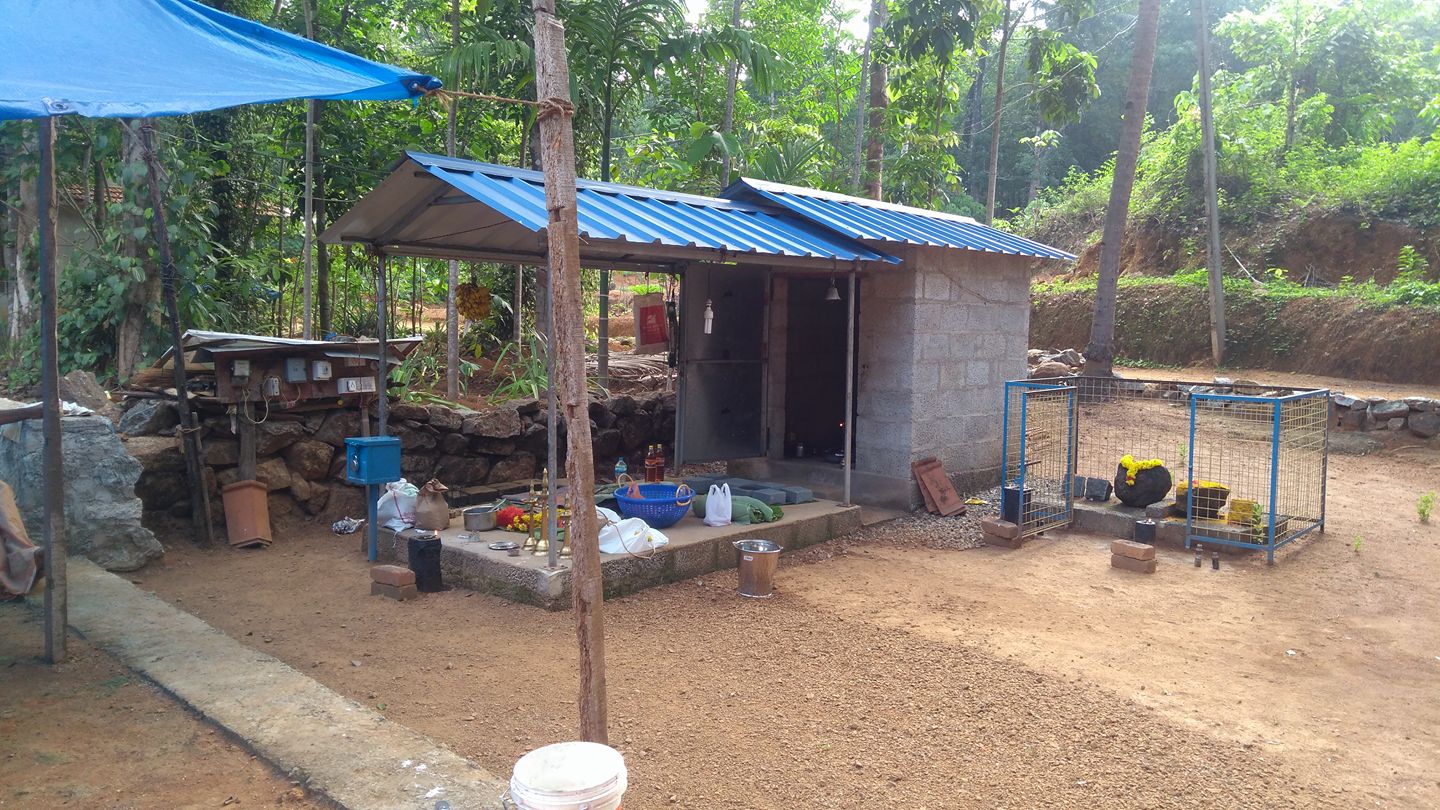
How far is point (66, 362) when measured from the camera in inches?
342

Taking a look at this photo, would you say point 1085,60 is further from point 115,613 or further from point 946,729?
point 115,613

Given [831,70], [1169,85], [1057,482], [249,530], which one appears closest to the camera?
[249,530]

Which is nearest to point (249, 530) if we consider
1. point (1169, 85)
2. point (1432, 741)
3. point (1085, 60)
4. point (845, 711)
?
point (845, 711)

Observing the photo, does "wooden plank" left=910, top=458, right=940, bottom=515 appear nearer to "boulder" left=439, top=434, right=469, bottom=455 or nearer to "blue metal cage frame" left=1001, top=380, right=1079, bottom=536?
"blue metal cage frame" left=1001, top=380, right=1079, bottom=536

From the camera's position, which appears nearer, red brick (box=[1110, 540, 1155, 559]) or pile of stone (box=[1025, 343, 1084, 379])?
red brick (box=[1110, 540, 1155, 559])

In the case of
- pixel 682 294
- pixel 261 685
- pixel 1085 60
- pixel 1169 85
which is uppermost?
pixel 1169 85

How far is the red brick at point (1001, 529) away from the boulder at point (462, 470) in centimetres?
448

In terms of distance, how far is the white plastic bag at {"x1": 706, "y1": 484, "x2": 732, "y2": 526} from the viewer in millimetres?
7094

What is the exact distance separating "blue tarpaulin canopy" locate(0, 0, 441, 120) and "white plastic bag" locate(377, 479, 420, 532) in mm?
3496

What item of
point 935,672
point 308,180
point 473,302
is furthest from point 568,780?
point 308,180

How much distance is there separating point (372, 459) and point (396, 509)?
0.72 meters

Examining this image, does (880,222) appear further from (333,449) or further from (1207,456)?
(1207,456)

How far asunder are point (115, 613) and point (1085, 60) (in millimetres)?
14014

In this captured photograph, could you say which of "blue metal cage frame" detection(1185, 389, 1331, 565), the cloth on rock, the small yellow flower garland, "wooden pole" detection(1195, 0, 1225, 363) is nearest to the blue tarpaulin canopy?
the cloth on rock
